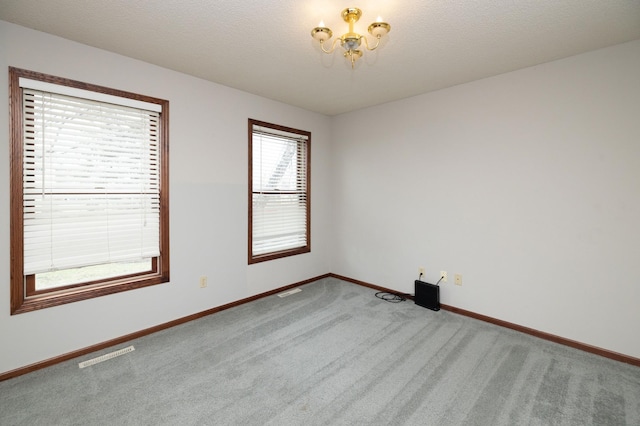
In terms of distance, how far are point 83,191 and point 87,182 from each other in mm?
81

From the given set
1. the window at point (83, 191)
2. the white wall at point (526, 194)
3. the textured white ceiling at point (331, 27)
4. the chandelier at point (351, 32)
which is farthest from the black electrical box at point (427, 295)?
the window at point (83, 191)

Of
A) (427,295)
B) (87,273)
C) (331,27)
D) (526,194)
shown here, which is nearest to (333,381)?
(427,295)

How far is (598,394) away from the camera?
1.94 m

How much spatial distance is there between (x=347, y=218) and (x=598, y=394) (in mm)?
3069

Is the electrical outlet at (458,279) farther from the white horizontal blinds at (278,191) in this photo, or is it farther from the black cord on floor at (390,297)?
the white horizontal blinds at (278,191)

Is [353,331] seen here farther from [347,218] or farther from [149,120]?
[149,120]

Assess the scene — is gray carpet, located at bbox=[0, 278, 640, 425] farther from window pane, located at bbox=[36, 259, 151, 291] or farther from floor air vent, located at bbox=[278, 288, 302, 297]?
floor air vent, located at bbox=[278, 288, 302, 297]

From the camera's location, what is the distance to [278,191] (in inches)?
155

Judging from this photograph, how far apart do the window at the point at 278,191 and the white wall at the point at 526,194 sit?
1031 mm

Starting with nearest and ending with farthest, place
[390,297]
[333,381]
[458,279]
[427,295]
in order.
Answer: [333,381] → [458,279] → [427,295] → [390,297]

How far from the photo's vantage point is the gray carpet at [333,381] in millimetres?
1748

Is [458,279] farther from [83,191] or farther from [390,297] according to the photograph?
[83,191]

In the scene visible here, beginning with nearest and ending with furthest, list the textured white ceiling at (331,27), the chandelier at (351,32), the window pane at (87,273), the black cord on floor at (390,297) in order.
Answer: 1. the chandelier at (351,32)
2. the textured white ceiling at (331,27)
3. the window pane at (87,273)
4. the black cord on floor at (390,297)

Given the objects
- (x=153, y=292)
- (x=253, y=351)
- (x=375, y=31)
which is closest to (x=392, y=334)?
(x=253, y=351)
